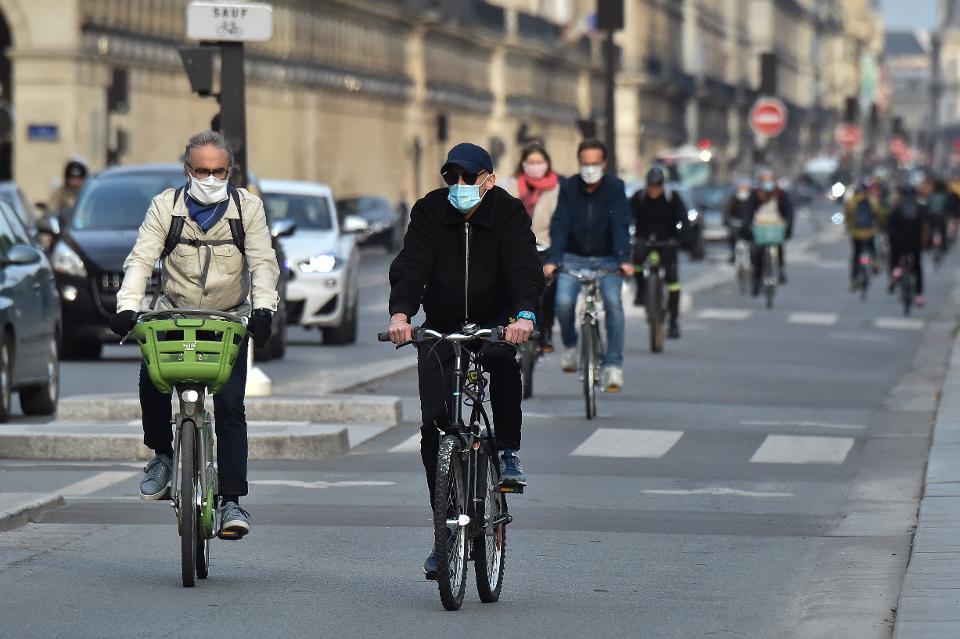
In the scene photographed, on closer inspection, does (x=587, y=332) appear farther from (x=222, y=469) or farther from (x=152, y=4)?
(x=152, y=4)

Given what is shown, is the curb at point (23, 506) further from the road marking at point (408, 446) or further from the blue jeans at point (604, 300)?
the blue jeans at point (604, 300)

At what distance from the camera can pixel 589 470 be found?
13930mm

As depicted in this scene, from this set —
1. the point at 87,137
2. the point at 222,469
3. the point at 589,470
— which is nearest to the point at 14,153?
the point at 87,137

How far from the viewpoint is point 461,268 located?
9.16 metres

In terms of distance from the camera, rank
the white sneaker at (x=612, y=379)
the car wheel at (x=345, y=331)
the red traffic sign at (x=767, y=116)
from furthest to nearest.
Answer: the red traffic sign at (x=767, y=116) < the car wheel at (x=345, y=331) < the white sneaker at (x=612, y=379)

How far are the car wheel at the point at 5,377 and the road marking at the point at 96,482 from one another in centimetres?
313

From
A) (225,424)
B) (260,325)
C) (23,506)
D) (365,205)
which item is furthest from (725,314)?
(365,205)

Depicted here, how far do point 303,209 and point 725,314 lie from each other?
8224mm

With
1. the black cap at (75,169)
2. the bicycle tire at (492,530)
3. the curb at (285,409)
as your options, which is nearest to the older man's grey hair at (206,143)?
the bicycle tire at (492,530)

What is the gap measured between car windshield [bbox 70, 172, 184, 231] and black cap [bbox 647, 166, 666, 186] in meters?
3.87

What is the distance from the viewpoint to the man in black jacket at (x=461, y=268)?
356 inches

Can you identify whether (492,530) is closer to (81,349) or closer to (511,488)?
(511,488)

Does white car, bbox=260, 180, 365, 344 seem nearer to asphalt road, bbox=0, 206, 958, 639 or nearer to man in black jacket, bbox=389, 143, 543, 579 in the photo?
asphalt road, bbox=0, 206, 958, 639

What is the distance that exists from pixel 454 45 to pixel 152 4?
2770 cm
